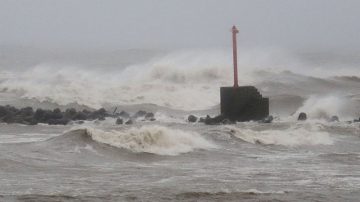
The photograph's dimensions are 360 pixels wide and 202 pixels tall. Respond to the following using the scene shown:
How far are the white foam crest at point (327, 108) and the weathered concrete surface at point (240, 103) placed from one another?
8.14ft

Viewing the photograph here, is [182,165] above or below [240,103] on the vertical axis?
below

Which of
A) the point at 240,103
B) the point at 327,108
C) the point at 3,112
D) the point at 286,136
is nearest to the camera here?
Answer: the point at 286,136

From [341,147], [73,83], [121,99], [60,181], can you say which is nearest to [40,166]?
[60,181]

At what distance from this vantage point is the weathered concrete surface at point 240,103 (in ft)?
55.7

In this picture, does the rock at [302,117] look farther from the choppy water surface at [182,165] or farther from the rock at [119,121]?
the rock at [119,121]

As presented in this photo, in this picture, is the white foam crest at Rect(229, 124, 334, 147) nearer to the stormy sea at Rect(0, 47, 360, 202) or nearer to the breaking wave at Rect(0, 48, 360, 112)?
the stormy sea at Rect(0, 47, 360, 202)

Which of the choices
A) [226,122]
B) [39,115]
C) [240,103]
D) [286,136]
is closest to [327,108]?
[240,103]

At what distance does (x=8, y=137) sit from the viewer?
13984 mm

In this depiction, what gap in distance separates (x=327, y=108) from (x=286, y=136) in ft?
20.7

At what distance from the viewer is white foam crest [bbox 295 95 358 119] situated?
19.9 m

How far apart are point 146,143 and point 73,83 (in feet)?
54.9

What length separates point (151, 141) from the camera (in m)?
12.5

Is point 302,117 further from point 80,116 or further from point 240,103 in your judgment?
point 80,116

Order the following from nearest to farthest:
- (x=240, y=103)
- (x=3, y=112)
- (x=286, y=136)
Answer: (x=286, y=136) → (x=240, y=103) → (x=3, y=112)
